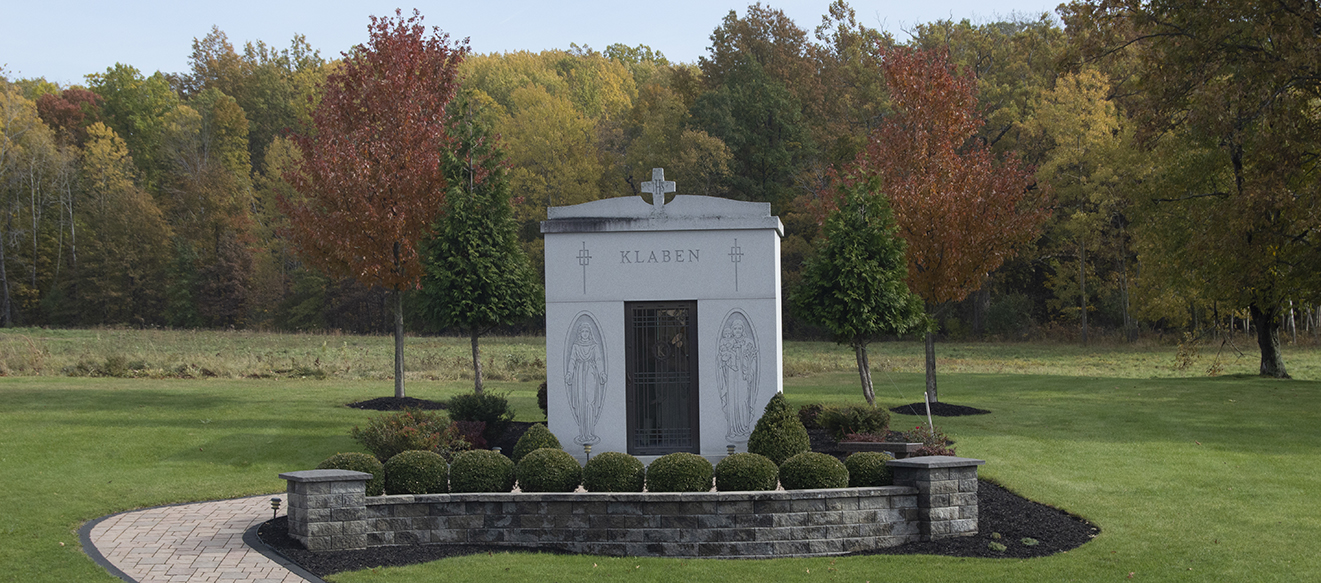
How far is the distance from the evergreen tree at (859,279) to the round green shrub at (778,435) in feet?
16.2

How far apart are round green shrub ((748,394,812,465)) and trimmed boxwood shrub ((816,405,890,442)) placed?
103 inches

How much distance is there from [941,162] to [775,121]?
2932cm

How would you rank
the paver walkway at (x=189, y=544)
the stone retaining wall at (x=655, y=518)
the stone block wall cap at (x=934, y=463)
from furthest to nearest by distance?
the stone block wall cap at (x=934, y=463) → the stone retaining wall at (x=655, y=518) → the paver walkway at (x=189, y=544)

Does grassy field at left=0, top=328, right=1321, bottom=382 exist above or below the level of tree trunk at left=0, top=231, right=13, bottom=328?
below

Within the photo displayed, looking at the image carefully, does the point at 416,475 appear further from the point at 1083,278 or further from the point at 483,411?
the point at 1083,278

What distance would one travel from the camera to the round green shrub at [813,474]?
30.5 ft

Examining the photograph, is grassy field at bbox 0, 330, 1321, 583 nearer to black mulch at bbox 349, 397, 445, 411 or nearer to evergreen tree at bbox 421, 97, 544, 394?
black mulch at bbox 349, 397, 445, 411

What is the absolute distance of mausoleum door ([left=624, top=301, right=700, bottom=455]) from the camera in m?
13.1

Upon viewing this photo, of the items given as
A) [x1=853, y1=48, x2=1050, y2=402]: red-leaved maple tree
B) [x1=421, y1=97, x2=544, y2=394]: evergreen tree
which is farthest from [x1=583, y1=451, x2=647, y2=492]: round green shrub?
[x1=853, y1=48, x2=1050, y2=402]: red-leaved maple tree

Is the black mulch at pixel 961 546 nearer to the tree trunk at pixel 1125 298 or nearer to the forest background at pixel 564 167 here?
the forest background at pixel 564 167

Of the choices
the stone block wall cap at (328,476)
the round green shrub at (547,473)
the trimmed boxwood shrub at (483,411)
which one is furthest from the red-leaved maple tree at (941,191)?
the stone block wall cap at (328,476)

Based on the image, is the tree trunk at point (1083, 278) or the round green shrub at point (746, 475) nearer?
the round green shrub at point (746, 475)

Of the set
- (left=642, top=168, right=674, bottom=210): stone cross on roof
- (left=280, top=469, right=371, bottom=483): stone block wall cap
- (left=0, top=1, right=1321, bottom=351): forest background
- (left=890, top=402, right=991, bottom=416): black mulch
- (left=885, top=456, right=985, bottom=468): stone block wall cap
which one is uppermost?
(left=0, top=1, right=1321, bottom=351): forest background

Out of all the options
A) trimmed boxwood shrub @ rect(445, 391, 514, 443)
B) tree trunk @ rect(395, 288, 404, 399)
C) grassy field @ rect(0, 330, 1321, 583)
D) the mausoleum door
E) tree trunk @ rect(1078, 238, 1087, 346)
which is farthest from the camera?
tree trunk @ rect(1078, 238, 1087, 346)
